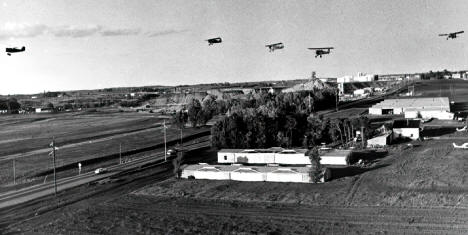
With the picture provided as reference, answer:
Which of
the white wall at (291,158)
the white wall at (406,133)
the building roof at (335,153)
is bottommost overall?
the white wall at (291,158)

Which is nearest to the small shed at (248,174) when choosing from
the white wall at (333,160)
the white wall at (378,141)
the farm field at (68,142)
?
Result: the white wall at (333,160)

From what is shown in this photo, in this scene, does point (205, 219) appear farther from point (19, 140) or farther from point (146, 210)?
point (19, 140)

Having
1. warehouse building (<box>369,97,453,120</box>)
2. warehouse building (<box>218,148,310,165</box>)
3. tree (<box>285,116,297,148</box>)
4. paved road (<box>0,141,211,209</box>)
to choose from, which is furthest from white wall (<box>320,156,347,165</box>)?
warehouse building (<box>369,97,453,120</box>)

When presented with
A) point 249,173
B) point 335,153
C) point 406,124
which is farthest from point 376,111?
point 249,173

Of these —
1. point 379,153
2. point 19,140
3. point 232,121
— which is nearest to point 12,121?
point 19,140

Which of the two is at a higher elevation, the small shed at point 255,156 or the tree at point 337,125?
the tree at point 337,125

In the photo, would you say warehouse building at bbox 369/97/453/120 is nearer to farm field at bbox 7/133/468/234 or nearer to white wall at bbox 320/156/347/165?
white wall at bbox 320/156/347/165

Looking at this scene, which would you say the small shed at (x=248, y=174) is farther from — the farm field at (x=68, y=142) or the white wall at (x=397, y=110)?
the white wall at (x=397, y=110)
